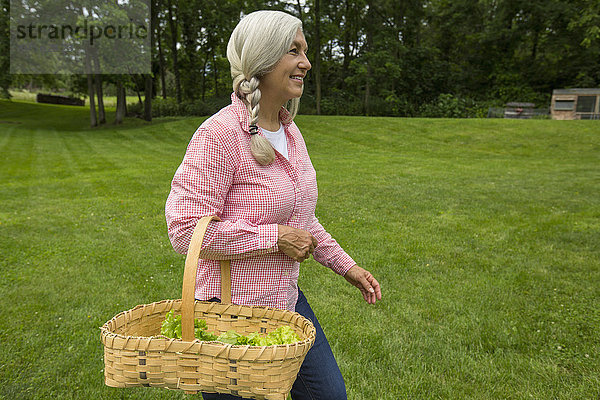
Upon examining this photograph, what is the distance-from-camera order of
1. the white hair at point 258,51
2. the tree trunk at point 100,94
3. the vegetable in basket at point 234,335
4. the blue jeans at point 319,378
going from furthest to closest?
the tree trunk at point 100,94
the blue jeans at point 319,378
the white hair at point 258,51
the vegetable in basket at point 234,335

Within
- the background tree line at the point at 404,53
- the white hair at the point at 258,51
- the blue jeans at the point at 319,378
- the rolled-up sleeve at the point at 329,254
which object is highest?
the background tree line at the point at 404,53

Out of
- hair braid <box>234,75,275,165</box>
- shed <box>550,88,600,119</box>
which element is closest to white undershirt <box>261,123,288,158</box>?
hair braid <box>234,75,275,165</box>

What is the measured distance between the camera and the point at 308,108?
34562 millimetres

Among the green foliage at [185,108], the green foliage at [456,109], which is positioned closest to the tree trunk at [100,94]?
the green foliage at [185,108]

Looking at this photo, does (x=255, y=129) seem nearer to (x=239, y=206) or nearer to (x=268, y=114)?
(x=268, y=114)

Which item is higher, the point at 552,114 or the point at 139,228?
the point at 552,114

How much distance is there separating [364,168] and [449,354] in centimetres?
1147

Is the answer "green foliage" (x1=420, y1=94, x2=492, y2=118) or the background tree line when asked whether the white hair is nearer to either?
the background tree line

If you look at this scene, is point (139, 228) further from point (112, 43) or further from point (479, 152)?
point (112, 43)

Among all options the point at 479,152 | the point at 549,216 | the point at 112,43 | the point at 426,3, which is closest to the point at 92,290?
the point at 549,216

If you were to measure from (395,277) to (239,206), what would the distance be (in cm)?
440

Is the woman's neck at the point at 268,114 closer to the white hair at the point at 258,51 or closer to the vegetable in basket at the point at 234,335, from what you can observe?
the white hair at the point at 258,51

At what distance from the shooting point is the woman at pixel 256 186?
190cm

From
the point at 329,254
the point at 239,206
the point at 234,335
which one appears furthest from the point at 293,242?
the point at 329,254
